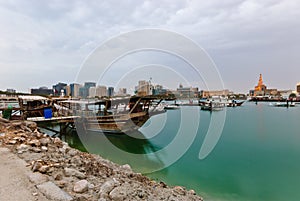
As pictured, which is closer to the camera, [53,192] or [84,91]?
[53,192]

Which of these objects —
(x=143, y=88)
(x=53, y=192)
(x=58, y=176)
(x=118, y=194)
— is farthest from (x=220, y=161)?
(x=53, y=192)

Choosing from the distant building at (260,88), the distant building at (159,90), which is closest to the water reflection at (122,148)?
the distant building at (159,90)

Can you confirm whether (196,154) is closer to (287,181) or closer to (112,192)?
(287,181)

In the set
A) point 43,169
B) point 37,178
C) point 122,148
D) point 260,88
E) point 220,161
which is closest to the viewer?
point 37,178

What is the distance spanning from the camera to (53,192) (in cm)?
262

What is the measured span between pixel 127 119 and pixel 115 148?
99.8 inches

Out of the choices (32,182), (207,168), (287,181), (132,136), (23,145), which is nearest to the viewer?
(32,182)

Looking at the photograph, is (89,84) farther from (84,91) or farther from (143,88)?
(143,88)

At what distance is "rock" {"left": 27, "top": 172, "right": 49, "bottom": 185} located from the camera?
2946 millimetres

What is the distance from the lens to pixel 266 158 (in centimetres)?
1011

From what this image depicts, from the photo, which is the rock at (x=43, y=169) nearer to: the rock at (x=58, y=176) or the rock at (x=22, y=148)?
the rock at (x=58, y=176)

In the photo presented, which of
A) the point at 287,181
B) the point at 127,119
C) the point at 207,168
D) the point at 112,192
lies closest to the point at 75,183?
the point at 112,192

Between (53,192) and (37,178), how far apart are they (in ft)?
2.27

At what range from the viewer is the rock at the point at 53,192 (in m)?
2.52
